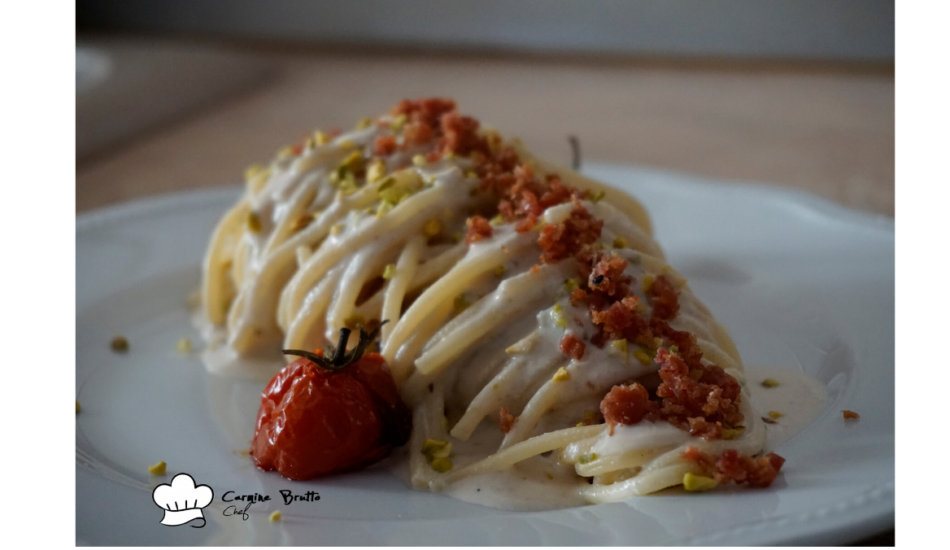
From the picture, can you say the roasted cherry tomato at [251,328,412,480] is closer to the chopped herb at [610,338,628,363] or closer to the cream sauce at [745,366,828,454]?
the chopped herb at [610,338,628,363]

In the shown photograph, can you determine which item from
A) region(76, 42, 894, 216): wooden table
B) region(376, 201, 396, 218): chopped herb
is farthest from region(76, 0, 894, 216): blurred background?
region(376, 201, 396, 218): chopped herb

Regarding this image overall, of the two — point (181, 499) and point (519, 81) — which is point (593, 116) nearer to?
point (519, 81)

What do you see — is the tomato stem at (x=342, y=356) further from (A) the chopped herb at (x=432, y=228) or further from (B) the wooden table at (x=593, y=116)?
(B) the wooden table at (x=593, y=116)

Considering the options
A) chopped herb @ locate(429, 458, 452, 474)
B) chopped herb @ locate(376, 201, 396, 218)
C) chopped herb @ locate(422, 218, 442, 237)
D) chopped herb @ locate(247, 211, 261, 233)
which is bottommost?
chopped herb @ locate(429, 458, 452, 474)

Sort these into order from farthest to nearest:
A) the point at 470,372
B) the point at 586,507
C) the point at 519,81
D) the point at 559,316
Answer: the point at 519,81, the point at 470,372, the point at 559,316, the point at 586,507

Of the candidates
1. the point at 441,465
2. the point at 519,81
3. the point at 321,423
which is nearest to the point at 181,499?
the point at 321,423

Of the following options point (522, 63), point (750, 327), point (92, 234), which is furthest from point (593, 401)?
point (522, 63)

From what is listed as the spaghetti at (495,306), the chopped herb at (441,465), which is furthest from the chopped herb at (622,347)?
the chopped herb at (441,465)
